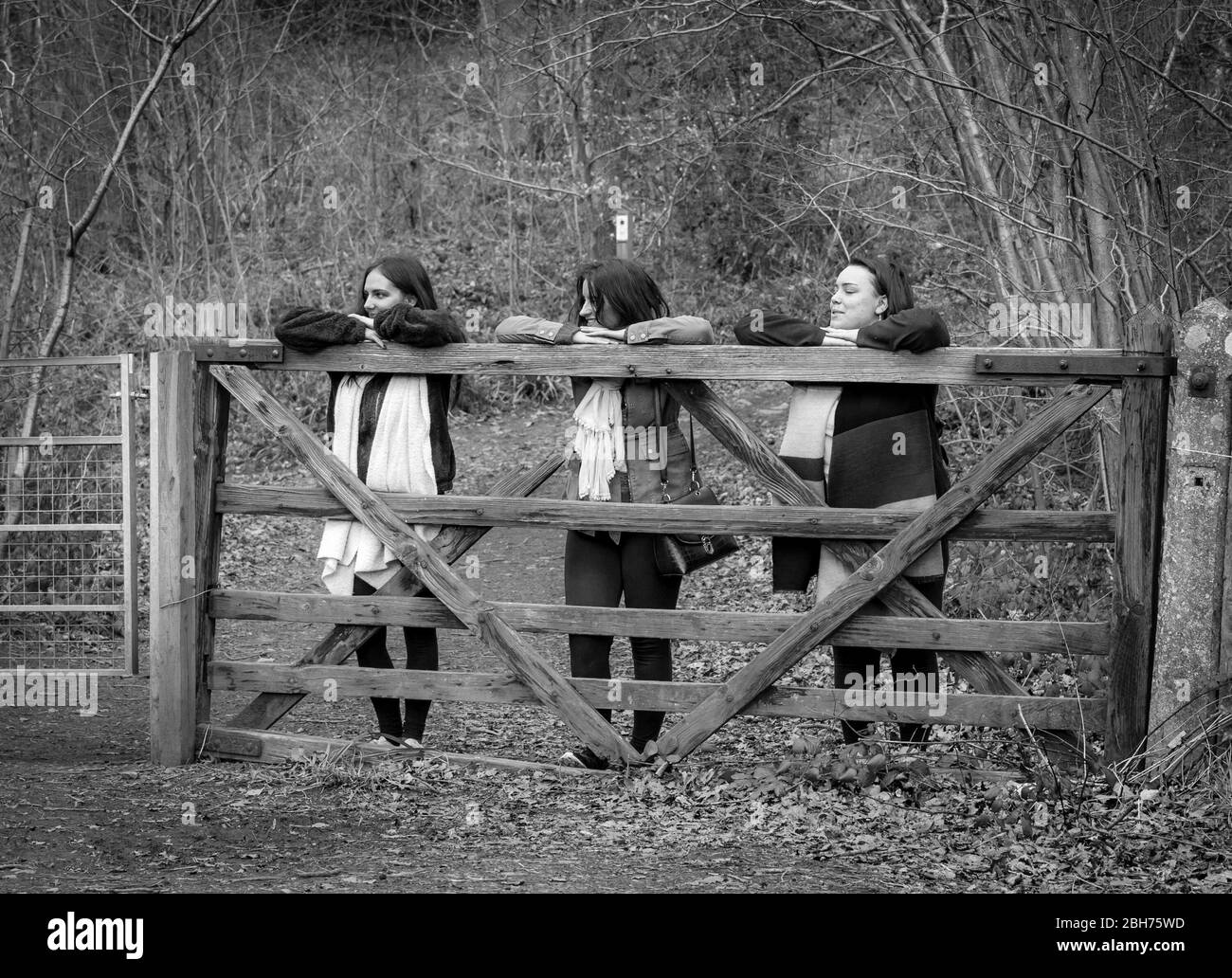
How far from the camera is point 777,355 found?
513 centimetres

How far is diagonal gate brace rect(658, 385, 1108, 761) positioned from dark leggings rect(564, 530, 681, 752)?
0.94 ft

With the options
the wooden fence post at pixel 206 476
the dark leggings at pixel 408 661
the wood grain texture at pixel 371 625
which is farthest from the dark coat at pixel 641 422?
the wooden fence post at pixel 206 476

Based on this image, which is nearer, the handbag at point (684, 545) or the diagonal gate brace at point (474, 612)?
the handbag at point (684, 545)

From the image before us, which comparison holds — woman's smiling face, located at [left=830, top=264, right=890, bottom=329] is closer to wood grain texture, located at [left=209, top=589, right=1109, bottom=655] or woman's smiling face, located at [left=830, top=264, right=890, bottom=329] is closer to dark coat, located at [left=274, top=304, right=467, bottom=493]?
wood grain texture, located at [left=209, top=589, right=1109, bottom=655]

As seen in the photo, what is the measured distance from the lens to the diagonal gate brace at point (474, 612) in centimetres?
542

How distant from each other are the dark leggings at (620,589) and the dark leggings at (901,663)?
0.71 meters

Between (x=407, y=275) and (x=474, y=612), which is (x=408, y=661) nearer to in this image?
(x=474, y=612)

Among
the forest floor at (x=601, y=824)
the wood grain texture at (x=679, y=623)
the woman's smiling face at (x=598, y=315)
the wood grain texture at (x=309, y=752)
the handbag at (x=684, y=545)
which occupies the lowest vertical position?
the forest floor at (x=601, y=824)

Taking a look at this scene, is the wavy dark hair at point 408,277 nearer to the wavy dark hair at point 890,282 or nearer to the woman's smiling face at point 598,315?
the woman's smiling face at point 598,315

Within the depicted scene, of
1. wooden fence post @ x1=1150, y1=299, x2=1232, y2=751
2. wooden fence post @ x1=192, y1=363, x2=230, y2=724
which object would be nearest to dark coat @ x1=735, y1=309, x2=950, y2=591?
wooden fence post @ x1=1150, y1=299, x2=1232, y2=751

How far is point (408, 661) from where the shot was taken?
5.75 m

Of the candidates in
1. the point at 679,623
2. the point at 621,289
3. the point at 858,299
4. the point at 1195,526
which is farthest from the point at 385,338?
the point at 1195,526

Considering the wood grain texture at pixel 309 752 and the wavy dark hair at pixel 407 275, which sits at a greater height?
the wavy dark hair at pixel 407 275
